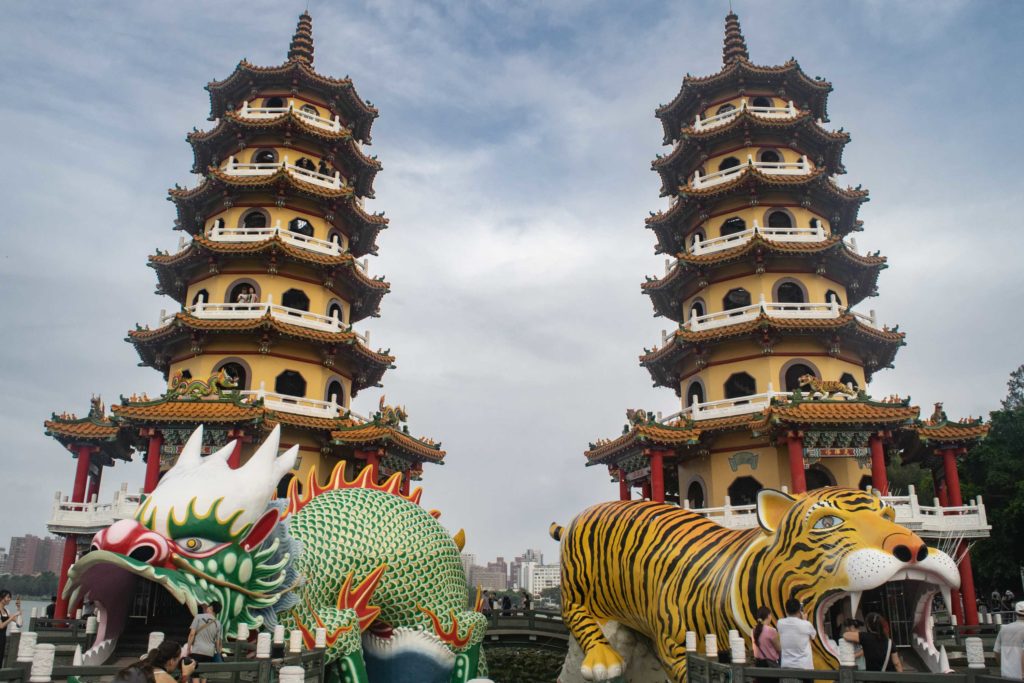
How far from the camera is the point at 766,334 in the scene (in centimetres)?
1886

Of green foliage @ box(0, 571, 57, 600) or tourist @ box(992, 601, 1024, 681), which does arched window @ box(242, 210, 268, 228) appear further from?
green foliage @ box(0, 571, 57, 600)

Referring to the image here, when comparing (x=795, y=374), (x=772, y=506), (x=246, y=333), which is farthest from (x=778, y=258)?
(x=772, y=506)

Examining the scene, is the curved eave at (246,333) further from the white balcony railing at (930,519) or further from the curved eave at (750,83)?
the curved eave at (750,83)

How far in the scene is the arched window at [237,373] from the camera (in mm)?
19406

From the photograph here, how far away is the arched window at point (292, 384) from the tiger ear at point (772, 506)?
1501 centimetres

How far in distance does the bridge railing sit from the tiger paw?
182cm

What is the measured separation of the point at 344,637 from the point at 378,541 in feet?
4.80

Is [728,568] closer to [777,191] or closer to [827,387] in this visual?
[827,387]

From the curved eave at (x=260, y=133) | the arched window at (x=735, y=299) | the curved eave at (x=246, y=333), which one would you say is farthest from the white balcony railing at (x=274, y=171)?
the arched window at (x=735, y=299)

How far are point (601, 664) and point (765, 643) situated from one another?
2.84 m

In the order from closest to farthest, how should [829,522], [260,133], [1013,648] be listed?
[1013,648]
[829,522]
[260,133]

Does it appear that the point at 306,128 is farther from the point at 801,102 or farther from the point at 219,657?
the point at 219,657

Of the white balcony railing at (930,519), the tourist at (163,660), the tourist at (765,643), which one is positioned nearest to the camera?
the tourist at (163,660)

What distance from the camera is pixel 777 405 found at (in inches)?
675
